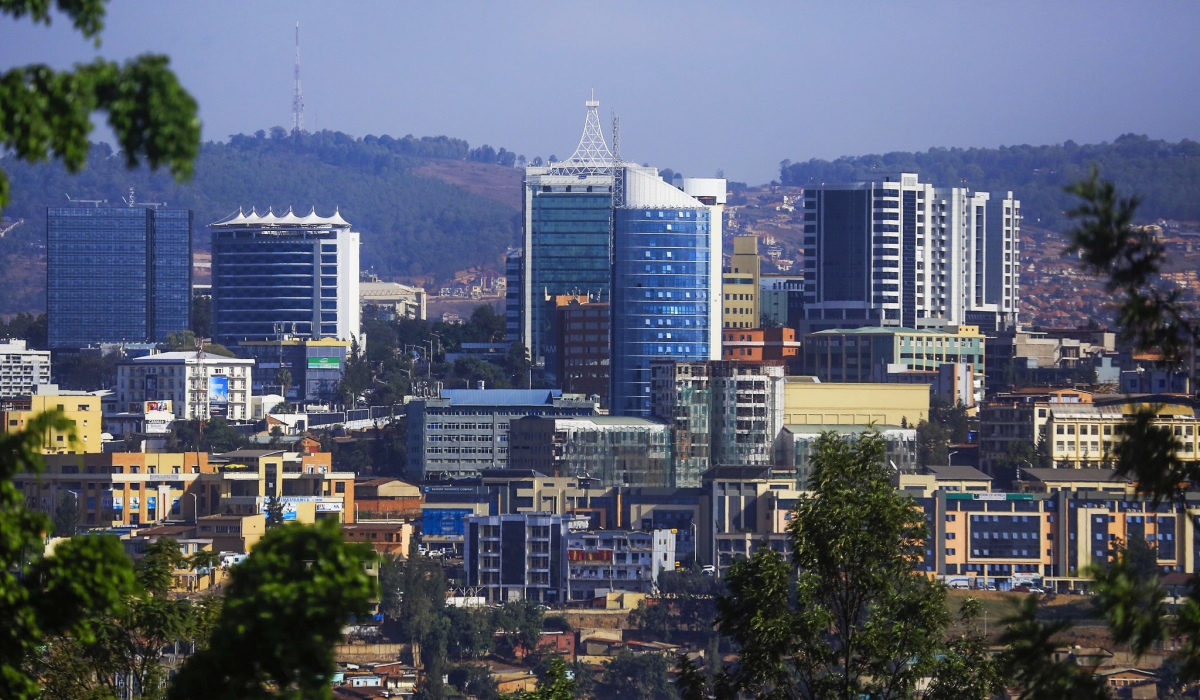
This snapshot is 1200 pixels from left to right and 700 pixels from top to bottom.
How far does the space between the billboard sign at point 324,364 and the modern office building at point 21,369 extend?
388 inches

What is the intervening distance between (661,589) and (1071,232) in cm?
3628

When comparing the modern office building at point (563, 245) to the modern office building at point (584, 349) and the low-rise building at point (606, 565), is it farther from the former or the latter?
the low-rise building at point (606, 565)

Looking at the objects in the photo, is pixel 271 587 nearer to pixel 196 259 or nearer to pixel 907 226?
pixel 907 226

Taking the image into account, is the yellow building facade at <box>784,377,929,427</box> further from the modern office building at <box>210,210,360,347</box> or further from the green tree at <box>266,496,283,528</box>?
the modern office building at <box>210,210,360,347</box>

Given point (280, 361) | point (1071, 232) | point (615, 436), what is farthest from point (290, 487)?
point (1071, 232)

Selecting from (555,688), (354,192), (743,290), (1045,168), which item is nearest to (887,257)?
(743,290)

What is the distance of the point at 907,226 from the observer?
7650 cm

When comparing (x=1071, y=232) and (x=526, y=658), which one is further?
(x=526, y=658)

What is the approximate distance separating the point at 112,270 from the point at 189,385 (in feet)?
71.6

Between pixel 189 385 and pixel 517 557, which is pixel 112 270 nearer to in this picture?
pixel 189 385

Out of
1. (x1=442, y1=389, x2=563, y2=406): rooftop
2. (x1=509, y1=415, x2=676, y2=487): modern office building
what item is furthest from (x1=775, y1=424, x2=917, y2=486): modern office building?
Result: (x1=442, y1=389, x2=563, y2=406): rooftop

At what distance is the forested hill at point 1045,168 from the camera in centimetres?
7794

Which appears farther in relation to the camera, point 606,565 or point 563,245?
point 563,245

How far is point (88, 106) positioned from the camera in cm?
546
